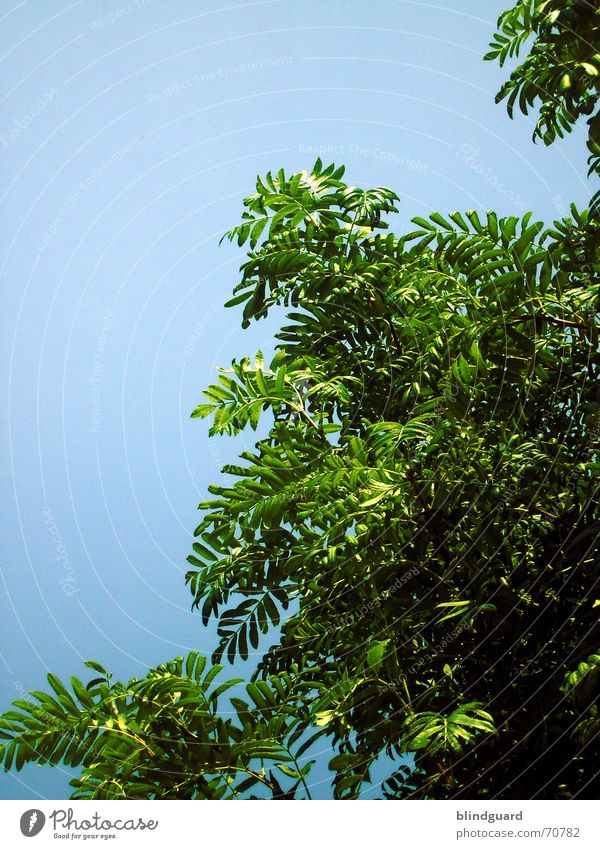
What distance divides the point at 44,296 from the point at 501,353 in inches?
60.3

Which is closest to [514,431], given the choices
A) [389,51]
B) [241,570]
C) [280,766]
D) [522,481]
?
[522,481]

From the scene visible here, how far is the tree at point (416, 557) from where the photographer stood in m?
2.00

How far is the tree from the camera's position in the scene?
200 centimetres

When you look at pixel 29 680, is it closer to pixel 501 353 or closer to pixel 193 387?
pixel 193 387

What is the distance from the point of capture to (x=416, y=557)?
218cm

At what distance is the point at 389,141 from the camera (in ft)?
9.81

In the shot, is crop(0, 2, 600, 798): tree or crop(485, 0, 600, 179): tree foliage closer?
crop(0, 2, 600, 798): tree

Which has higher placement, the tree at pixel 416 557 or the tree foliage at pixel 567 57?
the tree foliage at pixel 567 57

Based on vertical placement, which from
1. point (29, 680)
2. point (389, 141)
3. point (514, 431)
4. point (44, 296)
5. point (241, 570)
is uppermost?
point (389, 141)

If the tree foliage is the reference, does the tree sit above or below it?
below

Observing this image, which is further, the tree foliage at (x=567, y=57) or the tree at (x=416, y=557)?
the tree foliage at (x=567, y=57)

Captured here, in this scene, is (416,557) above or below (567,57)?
below
